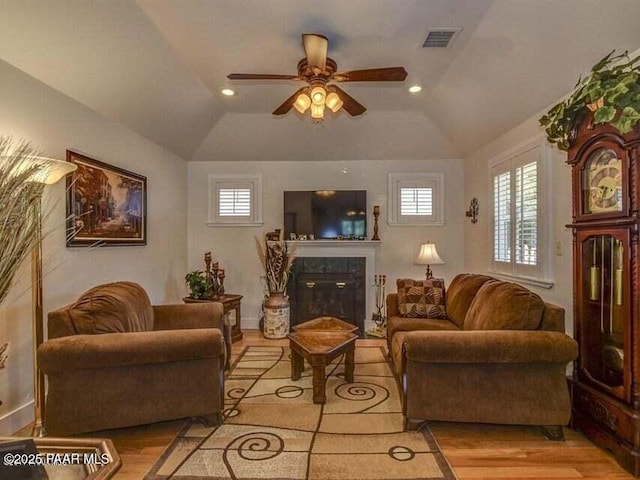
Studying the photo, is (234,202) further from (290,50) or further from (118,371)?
(118,371)

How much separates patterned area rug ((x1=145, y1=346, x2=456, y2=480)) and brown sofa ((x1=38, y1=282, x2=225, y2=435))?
27cm

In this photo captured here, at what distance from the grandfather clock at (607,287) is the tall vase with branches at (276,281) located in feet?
11.1

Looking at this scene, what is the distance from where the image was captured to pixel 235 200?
19.2ft

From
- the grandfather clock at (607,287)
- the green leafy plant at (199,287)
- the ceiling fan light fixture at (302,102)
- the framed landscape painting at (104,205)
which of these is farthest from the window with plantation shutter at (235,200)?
the grandfather clock at (607,287)

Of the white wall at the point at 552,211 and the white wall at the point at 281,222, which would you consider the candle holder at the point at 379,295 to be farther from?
the white wall at the point at 552,211

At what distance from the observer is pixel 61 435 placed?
2396 mm

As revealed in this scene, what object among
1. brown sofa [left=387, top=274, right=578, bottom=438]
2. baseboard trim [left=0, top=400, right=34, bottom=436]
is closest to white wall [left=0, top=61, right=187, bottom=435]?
baseboard trim [left=0, top=400, right=34, bottom=436]

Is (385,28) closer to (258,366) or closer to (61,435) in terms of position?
(258,366)

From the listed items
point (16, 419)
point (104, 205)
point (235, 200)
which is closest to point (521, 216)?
point (235, 200)

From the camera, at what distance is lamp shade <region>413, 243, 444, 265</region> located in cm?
528

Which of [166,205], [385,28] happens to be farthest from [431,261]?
[166,205]

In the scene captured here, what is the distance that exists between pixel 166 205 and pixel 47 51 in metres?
2.57

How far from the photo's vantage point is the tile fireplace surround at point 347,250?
5.58 m

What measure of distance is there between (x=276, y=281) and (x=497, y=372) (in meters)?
3.37
